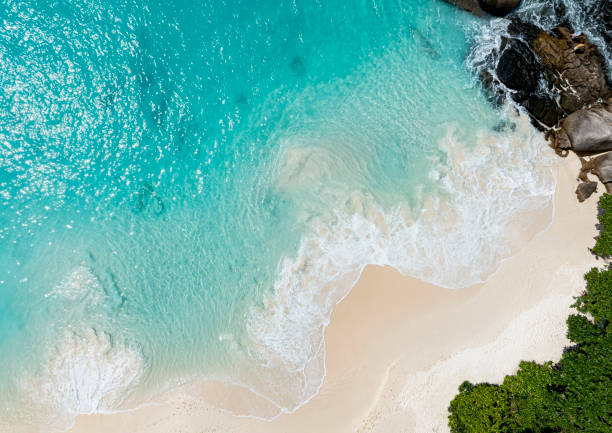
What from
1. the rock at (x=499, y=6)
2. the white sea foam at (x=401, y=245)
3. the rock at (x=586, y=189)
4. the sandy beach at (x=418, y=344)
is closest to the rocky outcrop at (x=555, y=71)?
the rock at (x=499, y=6)

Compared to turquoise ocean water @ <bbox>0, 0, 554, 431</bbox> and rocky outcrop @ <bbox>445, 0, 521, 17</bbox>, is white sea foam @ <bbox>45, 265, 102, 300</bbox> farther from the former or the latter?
rocky outcrop @ <bbox>445, 0, 521, 17</bbox>

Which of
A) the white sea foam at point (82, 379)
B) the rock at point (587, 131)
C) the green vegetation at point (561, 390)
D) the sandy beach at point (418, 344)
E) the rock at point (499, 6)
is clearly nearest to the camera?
the green vegetation at point (561, 390)

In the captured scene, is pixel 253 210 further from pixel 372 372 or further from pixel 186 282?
pixel 372 372

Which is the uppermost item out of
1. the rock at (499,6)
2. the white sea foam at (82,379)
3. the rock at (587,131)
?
the rock at (499,6)

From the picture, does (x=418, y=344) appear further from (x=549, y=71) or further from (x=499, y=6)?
(x=499, y=6)

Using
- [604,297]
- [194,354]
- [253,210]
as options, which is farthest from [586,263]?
[194,354]

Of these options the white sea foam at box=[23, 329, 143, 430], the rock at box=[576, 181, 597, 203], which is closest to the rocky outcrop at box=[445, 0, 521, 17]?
the rock at box=[576, 181, 597, 203]

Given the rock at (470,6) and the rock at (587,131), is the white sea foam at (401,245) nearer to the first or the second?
the rock at (587,131)
